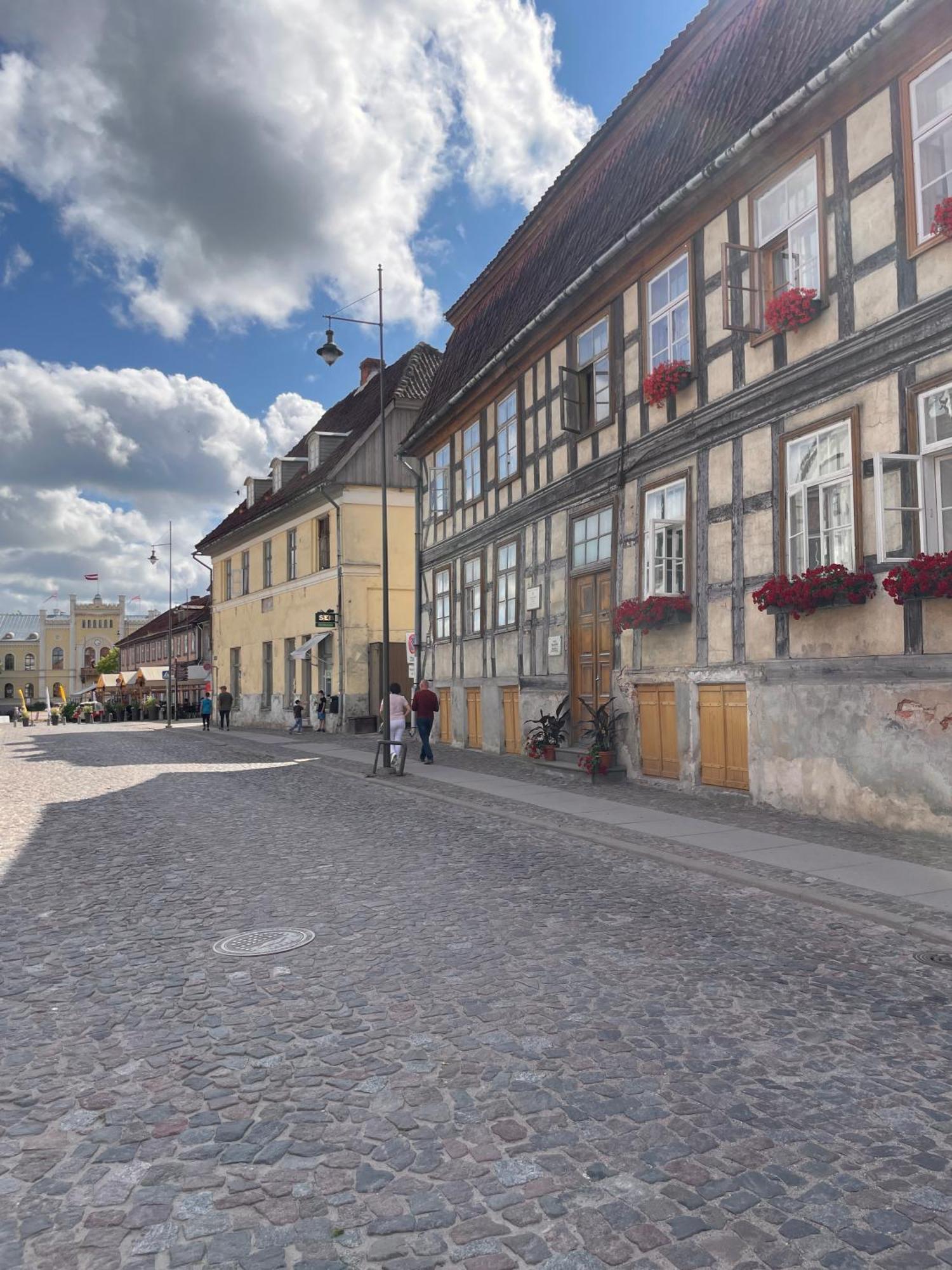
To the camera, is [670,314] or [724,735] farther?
[670,314]

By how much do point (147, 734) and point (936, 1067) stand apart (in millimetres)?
34581

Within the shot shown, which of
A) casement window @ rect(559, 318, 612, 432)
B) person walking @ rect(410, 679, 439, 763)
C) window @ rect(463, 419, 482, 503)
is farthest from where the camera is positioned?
window @ rect(463, 419, 482, 503)

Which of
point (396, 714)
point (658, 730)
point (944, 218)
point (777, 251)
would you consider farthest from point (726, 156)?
point (396, 714)

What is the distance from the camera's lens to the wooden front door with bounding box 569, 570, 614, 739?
16.1 metres

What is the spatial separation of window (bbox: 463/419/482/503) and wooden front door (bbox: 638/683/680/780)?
8730mm

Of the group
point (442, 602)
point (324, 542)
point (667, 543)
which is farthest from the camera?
point (324, 542)

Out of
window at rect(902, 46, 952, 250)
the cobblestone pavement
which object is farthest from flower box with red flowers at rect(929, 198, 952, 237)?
the cobblestone pavement

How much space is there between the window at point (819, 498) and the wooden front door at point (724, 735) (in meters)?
1.95

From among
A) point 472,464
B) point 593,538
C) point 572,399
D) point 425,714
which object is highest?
point 472,464

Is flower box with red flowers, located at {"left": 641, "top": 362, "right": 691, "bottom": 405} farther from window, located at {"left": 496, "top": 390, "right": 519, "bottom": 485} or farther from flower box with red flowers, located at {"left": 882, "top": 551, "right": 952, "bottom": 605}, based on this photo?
window, located at {"left": 496, "top": 390, "right": 519, "bottom": 485}

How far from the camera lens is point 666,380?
538 inches

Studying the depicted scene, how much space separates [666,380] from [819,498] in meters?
3.52

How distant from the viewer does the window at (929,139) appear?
30.9 feet

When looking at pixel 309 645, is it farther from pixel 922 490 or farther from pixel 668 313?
pixel 922 490
